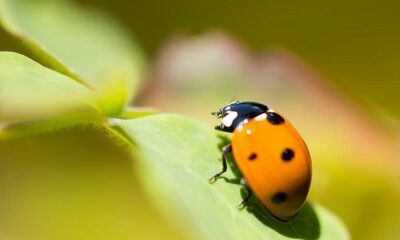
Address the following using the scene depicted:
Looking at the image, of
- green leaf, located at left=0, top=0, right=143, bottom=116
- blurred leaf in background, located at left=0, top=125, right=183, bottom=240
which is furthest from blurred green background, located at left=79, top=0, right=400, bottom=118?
blurred leaf in background, located at left=0, top=125, right=183, bottom=240

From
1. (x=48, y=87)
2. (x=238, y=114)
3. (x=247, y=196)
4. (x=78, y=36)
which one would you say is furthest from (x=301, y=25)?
(x=48, y=87)

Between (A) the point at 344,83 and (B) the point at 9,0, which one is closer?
(B) the point at 9,0

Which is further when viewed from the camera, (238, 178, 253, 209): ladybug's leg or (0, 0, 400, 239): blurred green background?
(0, 0, 400, 239): blurred green background

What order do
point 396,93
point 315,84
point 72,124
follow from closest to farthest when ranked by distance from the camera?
point 72,124 < point 315,84 < point 396,93

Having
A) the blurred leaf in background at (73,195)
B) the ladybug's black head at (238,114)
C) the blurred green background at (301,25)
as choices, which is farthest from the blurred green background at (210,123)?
the blurred green background at (301,25)

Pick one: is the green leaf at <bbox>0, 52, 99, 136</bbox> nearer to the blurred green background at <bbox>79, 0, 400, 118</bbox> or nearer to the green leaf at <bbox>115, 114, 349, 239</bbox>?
the green leaf at <bbox>115, 114, 349, 239</bbox>

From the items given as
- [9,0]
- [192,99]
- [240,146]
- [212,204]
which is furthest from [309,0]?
[212,204]

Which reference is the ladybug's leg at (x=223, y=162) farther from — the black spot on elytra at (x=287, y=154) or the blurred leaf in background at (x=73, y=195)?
the blurred leaf in background at (x=73, y=195)

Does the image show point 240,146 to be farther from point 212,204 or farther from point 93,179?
point 93,179
